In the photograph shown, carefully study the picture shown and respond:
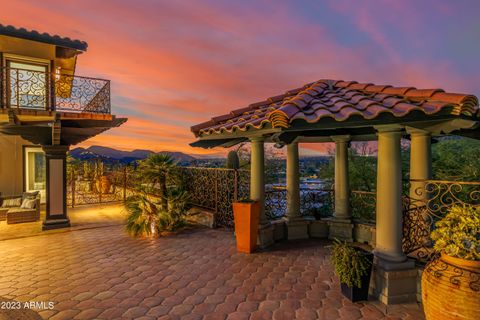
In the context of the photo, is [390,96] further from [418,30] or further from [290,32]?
[418,30]

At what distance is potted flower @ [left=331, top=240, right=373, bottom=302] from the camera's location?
12.6ft

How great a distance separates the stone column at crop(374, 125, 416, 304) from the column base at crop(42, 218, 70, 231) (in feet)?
31.9

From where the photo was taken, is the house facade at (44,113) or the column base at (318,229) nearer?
the column base at (318,229)

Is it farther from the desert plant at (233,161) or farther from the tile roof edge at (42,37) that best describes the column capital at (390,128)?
the tile roof edge at (42,37)

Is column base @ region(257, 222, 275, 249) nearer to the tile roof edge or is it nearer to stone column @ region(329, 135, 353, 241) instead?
stone column @ region(329, 135, 353, 241)

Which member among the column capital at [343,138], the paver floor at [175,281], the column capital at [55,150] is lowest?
the paver floor at [175,281]

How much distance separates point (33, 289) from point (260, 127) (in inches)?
195

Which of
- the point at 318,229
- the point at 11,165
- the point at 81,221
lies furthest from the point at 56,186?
the point at 318,229

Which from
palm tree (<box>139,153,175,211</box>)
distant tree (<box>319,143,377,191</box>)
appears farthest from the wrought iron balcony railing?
distant tree (<box>319,143,377,191</box>)

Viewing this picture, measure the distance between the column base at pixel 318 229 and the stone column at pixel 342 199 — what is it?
165 mm

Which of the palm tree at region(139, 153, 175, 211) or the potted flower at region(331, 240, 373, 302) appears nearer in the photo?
the potted flower at region(331, 240, 373, 302)

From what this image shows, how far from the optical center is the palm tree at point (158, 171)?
875 cm

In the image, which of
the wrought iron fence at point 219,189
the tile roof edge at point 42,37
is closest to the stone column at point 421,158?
the wrought iron fence at point 219,189

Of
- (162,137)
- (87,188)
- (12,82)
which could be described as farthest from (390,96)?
(162,137)
